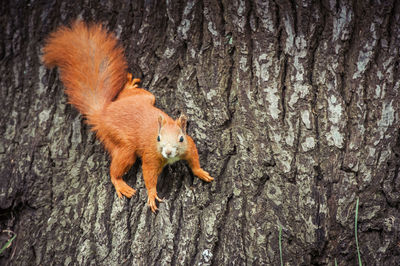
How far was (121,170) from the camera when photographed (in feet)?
6.75

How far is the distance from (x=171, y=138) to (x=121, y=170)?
349 millimetres

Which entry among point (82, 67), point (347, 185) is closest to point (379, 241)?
point (347, 185)

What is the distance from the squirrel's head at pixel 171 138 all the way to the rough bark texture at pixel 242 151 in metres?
0.16

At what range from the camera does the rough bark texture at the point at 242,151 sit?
76.0 inches

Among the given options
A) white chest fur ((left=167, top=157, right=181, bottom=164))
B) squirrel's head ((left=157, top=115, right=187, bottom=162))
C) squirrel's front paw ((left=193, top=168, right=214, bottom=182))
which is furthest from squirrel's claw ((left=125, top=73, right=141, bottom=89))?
squirrel's front paw ((left=193, top=168, right=214, bottom=182))

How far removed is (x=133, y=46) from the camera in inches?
90.7

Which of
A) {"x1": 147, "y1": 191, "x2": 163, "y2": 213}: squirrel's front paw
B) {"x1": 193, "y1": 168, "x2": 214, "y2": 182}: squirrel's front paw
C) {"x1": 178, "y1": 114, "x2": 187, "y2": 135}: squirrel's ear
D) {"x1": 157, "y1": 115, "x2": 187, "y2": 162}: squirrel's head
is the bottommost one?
{"x1": 147, "y1": 191, "x2": 163, "y2": 213}: squirrel's front paw

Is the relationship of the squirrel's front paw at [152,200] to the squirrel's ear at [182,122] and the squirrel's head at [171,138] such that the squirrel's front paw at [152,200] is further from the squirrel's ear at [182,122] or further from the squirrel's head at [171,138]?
the squirrel's ear at [182,122]

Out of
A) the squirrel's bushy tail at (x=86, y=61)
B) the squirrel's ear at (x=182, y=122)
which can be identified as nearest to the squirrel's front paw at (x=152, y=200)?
the squirrel's ear at (x=182, y=122)

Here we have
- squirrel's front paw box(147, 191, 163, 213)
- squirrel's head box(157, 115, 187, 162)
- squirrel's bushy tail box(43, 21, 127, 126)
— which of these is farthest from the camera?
squirrel's bushy tail box(43, 21, 127, 126)

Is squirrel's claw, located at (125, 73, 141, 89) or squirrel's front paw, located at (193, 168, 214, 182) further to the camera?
squirrel's claw, located at (125, 73, 141, 89)

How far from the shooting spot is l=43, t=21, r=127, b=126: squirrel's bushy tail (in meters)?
2.26

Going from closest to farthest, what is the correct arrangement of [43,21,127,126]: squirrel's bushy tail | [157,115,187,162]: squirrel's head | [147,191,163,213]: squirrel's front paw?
[157,115,187,162]: squirrel's head
[147,191,163,213]: squirrel's front paw
[43,21,127,126]: squirrel's bushy tail

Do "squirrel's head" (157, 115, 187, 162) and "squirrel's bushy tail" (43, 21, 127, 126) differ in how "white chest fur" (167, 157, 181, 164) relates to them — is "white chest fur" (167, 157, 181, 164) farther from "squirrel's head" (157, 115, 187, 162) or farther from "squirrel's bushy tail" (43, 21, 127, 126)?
"squirrel's bushy tail" (43, 21, 127, 126)
